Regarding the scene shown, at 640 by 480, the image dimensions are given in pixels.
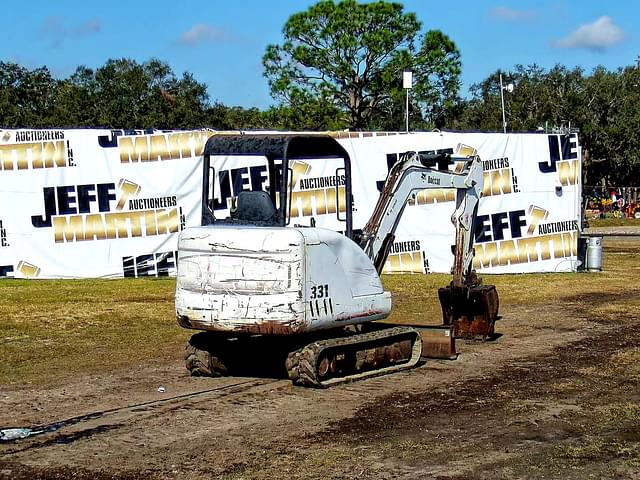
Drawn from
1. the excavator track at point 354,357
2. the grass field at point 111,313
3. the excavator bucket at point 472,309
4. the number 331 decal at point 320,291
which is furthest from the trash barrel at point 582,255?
the number 331 decal at point 320,291

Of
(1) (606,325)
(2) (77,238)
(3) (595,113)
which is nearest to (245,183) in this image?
(2) (77,238)

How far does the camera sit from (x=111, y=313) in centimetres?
1631

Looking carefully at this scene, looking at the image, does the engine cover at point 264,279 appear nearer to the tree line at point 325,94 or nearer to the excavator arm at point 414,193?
the excavator arm at point 414,193

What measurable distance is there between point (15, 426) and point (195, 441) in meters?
1.73

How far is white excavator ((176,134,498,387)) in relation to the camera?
393 inches

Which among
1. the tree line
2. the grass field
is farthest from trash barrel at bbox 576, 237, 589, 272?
the tree line

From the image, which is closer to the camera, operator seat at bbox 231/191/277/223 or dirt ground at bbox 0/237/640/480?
dirt ground at bbox 0/237/640/480

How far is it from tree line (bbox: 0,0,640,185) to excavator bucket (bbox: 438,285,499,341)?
43.2 meters

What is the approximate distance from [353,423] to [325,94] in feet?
173

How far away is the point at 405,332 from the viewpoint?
37.6 feet

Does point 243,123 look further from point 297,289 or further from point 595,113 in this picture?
point 297,289

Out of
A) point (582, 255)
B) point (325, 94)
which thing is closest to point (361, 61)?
point (325, 94)

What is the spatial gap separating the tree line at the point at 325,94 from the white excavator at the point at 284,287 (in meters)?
44.9

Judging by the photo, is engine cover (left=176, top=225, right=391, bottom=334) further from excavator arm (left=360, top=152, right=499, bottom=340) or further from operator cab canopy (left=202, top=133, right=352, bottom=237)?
excavator arm (left=360, top=152, right=499, bottom=340)
